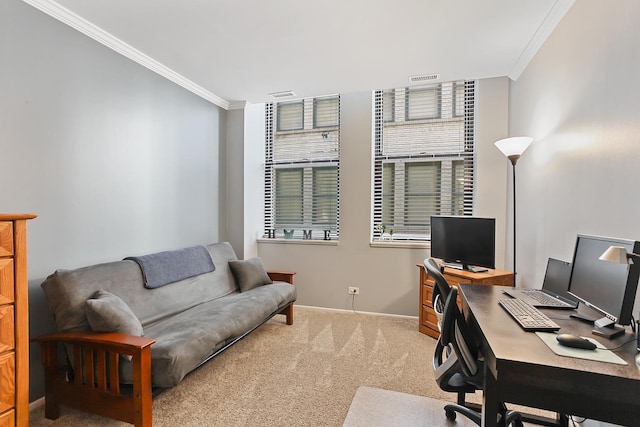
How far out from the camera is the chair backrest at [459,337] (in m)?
1.41

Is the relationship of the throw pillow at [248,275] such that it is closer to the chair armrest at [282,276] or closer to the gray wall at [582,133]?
the chair armrest at [282,276]

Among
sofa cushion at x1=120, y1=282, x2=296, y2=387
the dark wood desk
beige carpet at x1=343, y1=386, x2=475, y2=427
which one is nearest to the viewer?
the dark wood desk

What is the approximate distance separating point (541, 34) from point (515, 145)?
2.78 ft

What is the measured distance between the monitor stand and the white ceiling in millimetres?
2016

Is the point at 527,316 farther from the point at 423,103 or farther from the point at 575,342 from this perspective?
the point at 423,103

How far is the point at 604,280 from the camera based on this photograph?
1.40 metres

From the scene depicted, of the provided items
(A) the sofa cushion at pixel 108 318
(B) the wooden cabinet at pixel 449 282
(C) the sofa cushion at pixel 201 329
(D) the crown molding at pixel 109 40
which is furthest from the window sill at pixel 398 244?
(D) the crown molding at pixel 109 40

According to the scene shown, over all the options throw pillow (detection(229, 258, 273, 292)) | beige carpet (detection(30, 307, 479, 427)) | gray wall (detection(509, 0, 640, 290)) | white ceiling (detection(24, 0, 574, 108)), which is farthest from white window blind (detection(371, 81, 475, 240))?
throw pillow (detection(229, 258, 273, 292))

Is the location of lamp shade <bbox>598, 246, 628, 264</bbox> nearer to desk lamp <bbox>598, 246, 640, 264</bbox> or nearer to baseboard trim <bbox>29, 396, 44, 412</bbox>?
desk lamp <bbox>598, 246, 640, 264</bbox>

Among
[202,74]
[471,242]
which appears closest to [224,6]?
[202,74]

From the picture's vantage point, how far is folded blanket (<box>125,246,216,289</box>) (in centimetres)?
261

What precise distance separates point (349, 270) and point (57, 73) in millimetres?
3332

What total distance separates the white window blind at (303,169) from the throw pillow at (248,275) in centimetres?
88

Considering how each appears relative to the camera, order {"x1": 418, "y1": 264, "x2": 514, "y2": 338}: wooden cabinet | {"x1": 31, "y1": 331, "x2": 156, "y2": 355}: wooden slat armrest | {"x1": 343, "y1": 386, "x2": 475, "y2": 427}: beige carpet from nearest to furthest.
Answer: {"x1": 31, "y1": 331, "x2": 156, "y2": 355}: wooden slat armrest < {"x1": 343, "y1": 386, "x2": 475, "y2": 427}: beige carpet < {"x1": 418, "y1": 264, "x2": 514, "y2": 338}: wooden cabinet
